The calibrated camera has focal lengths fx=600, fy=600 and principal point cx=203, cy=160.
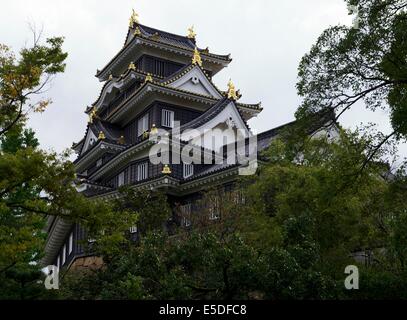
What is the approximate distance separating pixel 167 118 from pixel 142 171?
3719 mm

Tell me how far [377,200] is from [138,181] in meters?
14.6

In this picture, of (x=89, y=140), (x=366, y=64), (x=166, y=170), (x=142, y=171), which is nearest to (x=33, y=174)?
(x=366, y=64)

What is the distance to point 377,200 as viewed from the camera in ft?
58.1

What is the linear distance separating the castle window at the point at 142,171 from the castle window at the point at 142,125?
3.08 metres

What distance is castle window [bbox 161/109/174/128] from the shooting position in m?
33.8

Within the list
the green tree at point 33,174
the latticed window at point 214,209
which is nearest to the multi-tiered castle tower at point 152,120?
the latticed window at point 214,209

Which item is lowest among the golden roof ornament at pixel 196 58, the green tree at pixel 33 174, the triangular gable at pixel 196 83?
the green tree at pixel 33 174

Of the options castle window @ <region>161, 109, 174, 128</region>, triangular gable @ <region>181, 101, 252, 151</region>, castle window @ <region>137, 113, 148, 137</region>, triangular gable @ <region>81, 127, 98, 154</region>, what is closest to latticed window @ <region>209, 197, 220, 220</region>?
triangular gable @ <region>181, 101, 252, 151</region>

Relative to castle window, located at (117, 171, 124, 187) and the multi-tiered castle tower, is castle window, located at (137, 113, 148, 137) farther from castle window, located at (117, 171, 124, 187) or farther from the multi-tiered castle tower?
castle window, located at (117, 171, 124, 187)

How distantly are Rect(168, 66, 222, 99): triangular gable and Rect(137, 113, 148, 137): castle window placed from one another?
8.77 feet

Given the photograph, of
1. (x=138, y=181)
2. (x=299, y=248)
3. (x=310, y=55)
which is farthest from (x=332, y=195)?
(x=138, y=181)

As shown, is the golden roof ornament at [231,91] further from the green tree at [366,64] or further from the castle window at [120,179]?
the green tree at [366,64]

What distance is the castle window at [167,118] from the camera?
111 feet
